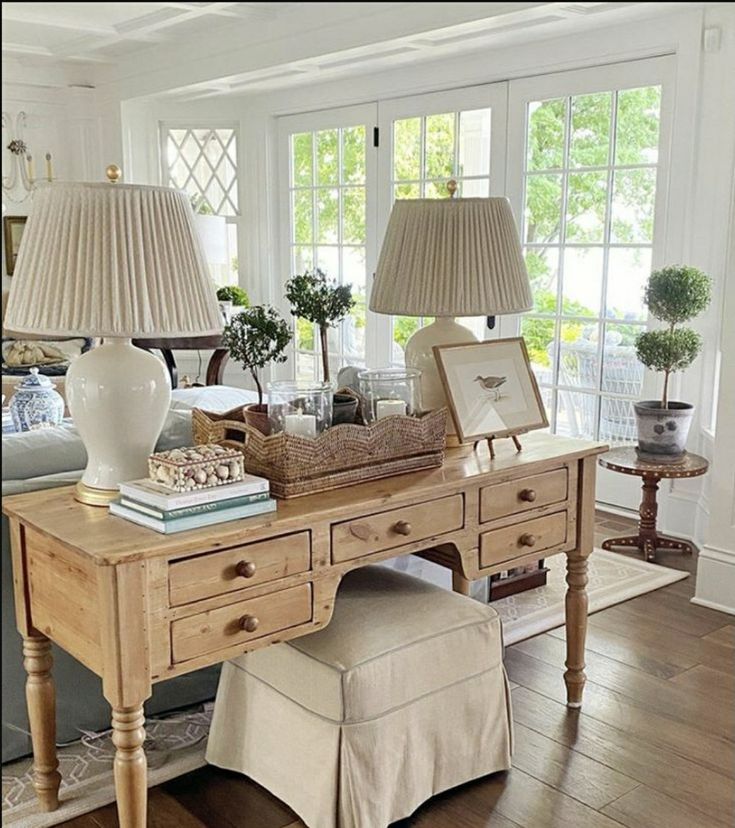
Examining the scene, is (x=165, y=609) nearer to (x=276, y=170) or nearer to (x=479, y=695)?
(x=479, y=695)

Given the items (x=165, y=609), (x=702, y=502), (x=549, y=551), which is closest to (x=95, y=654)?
(x=165, y=609)

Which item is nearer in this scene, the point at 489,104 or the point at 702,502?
the point at 702,502

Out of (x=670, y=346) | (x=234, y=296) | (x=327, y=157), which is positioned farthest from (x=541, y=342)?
(x=234, y=296)

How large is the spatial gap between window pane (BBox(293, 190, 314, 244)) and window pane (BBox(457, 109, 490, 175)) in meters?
1.29

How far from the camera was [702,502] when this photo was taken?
3.82m

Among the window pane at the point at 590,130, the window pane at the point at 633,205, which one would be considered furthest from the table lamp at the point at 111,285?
the window pane at the point at 590,130

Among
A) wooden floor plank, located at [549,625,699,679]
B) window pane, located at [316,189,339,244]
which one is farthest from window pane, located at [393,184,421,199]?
wooden floor plank, located at [549,625,699,679]

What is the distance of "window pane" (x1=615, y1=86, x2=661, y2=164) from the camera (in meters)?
3.97

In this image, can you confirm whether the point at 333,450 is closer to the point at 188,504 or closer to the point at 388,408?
the point at 388,408

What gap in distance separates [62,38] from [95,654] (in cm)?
434

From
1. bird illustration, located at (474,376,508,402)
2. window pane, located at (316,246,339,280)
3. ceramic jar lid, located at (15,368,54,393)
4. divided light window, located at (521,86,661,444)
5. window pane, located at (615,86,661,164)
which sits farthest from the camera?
window pane, located at (316,246,339,280)

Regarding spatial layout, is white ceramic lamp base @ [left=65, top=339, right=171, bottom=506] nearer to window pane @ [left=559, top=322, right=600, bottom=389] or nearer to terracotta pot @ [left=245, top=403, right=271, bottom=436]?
terracotta pot @ [left=245, top=403, right=271, bottom=436]

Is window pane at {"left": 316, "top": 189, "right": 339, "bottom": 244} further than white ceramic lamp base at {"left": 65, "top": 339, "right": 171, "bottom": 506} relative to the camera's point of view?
Yes

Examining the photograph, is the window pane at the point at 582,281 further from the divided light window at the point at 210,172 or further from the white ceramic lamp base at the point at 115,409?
the white ceramic lamp base at the point at 115,409
